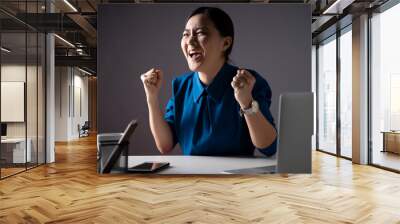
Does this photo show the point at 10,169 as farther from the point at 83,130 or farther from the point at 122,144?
the point at 83,130

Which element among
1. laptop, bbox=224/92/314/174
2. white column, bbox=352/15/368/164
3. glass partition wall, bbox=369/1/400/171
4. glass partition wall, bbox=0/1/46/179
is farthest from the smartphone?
white column, bbox=352/15/368/164

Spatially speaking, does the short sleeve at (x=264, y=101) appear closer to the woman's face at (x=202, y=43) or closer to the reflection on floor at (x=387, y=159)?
the woman's face at (x=202, y=43)

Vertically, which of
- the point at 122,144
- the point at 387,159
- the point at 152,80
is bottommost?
the point at 387,159

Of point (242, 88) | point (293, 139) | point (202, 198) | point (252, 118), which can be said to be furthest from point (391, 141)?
point (202, 198)

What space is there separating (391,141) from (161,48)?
4478 millimetres

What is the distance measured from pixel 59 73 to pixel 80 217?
13.1m

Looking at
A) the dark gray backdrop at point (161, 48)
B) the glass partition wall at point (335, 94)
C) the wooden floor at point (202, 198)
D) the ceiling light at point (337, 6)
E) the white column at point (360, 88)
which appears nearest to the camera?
the wooden floor at point (202, 198)

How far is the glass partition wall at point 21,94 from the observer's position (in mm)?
6543

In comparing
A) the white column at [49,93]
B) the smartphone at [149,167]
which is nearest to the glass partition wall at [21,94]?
the white column at [49,93]

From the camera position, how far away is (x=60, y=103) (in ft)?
52.4

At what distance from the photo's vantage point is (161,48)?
16.8 ft

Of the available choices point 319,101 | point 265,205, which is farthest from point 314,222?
point 319,101

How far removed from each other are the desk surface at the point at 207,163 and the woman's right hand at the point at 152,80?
764mm

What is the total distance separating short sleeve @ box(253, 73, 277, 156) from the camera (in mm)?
4645
